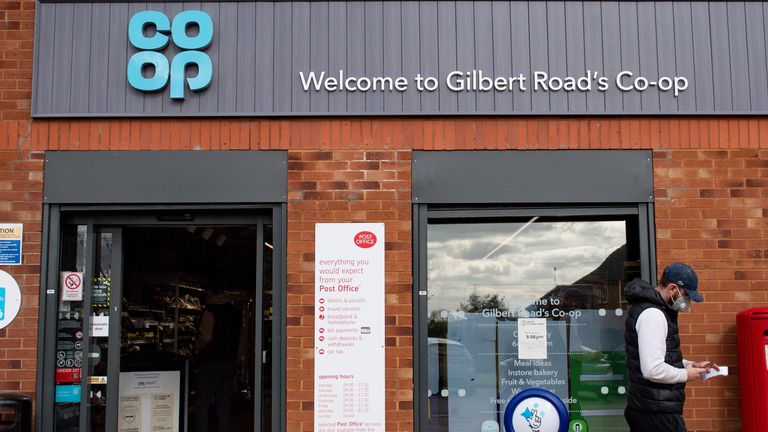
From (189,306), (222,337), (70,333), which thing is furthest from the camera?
(189,306)

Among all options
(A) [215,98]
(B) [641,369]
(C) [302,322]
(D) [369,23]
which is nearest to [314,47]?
(D) [369,23]

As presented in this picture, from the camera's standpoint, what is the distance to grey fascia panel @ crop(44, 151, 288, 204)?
20.0 ft

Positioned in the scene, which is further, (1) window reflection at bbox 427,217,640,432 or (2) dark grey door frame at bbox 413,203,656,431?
(1) window reflection at bbox 427,217,640,432

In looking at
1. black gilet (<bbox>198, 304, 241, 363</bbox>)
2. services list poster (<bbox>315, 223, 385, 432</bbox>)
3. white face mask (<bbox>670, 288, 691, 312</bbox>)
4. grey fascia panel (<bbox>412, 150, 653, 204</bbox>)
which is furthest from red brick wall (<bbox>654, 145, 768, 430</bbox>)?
black gilet (<bbox>198, 304, 241, 363</bbox>)

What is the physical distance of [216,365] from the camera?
26.3 ft

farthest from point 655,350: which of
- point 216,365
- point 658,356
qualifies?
point 216,365

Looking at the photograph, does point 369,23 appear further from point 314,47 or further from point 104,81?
point 104,81

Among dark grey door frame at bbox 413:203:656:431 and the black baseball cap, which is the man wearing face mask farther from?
dark grey door frame at bbox 413:203:656:431

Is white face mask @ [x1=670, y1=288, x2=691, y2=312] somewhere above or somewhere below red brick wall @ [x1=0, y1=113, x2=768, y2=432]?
below

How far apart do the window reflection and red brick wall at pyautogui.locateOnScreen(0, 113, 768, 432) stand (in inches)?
13.4

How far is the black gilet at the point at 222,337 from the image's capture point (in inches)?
315

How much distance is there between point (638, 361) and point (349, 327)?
6.88ft

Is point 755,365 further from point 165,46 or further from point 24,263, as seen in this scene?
point 24,263

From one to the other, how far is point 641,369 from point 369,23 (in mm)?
3257
